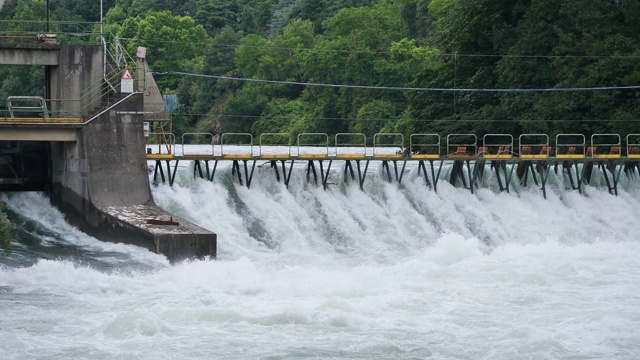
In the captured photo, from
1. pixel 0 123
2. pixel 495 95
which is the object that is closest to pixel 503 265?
pixel 0 123

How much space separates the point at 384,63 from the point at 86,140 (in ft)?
144

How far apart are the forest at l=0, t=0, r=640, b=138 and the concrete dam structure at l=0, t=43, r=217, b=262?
61.9ft

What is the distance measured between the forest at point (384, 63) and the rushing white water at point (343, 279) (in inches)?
385

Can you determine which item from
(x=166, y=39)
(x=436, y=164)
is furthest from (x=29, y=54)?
(x=166, y=39)

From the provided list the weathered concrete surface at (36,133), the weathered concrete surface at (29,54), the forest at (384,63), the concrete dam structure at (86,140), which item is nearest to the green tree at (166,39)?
the forest at (384,63)

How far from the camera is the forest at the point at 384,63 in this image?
54.8m

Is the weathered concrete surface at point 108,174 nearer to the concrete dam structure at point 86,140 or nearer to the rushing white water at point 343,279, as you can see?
the concrete dam structure at point 86,140

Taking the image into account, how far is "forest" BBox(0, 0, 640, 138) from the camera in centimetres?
5484

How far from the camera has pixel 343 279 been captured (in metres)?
31.6

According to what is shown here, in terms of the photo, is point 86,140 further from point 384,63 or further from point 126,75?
point 384,63

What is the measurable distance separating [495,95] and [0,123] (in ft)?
89.5

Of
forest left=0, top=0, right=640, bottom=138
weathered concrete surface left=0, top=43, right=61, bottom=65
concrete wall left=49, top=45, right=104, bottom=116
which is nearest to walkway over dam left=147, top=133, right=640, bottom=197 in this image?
concrete wall left=49, top=45, right=104, bottom=116

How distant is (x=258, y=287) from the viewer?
30.1 meters

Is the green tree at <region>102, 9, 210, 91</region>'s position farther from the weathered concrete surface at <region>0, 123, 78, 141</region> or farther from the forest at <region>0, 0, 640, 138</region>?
the weathered concrete surface at <region>0, 123, 78, 141</region>
